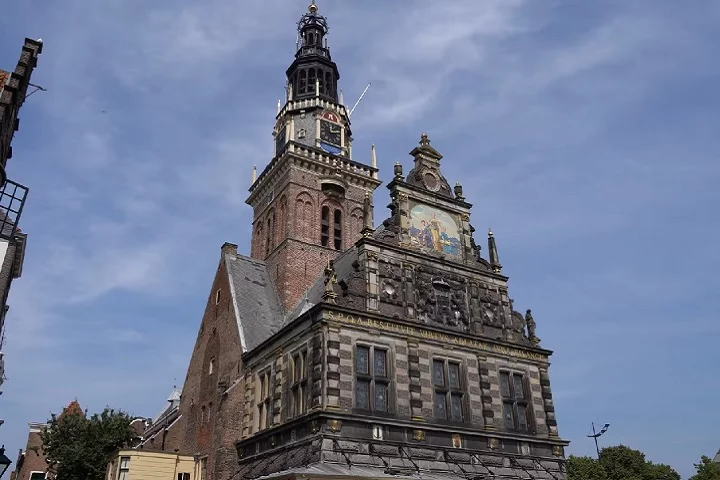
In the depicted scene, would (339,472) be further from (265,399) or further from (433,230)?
(433,230)

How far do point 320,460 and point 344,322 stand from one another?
548cm

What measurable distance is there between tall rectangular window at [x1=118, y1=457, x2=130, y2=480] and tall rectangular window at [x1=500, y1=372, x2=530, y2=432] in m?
17.9

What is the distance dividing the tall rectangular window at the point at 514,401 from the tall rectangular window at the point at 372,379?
634cm

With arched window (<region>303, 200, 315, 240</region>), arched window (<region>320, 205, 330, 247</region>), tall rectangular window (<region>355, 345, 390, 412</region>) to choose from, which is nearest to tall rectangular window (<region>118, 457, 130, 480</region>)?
A: tall rectangular window (<region>355, 345, 390, 412</region>)

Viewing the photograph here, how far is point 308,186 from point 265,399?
623 inches

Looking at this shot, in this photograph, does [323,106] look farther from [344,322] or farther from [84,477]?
[84,477]

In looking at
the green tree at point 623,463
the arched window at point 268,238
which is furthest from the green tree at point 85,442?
the green tree at point 623,463

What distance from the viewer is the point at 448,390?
26844 mm

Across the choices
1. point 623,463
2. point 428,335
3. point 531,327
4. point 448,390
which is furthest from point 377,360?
point 623,463

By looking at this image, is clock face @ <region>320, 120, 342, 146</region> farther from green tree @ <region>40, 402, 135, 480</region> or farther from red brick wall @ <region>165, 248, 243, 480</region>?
green tree @ <region>40, 402, 135, 480</region>

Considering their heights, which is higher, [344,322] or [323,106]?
[323,106]

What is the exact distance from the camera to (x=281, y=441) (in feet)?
82.8

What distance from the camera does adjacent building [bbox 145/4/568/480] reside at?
24.2 metres

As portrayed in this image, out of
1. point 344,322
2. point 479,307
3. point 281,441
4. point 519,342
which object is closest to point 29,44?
point 344,322
